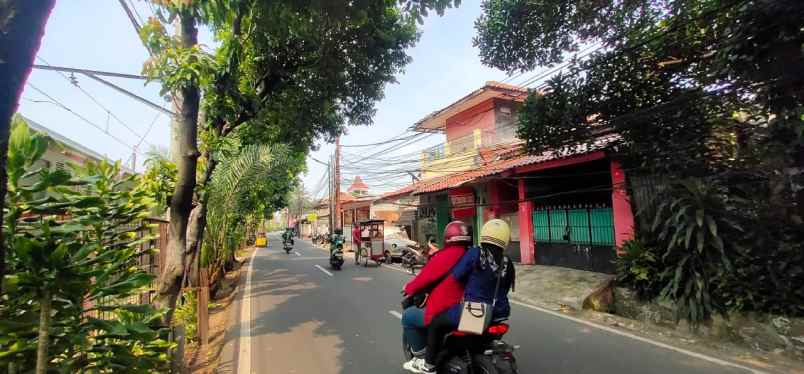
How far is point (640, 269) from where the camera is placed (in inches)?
278

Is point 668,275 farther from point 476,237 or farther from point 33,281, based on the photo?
point 476,237

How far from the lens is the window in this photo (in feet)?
34.1

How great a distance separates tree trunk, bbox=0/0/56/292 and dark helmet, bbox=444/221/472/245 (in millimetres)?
2660

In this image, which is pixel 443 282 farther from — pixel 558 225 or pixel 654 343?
pixel 558 225

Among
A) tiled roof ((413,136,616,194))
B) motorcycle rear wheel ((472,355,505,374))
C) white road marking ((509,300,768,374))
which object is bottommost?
white road marking ((509,300,768,374))

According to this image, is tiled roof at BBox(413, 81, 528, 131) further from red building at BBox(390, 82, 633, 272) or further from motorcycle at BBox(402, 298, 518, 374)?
motorcycle at BBox(402, 298, 518, 374)

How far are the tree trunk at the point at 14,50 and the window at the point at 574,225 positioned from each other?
35.8 ft

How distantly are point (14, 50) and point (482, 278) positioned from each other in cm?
283

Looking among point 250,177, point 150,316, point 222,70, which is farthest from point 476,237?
point 150,316

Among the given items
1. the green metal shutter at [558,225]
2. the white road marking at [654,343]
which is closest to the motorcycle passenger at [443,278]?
the white road marking at [654,343]

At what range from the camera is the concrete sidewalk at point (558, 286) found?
8234mm

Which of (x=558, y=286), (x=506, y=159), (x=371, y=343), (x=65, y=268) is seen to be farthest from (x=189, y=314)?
(x=506, y=159)

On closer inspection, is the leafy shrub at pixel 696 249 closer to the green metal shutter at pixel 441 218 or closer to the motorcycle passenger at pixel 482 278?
the motorcycle passenger at pixel 482 278

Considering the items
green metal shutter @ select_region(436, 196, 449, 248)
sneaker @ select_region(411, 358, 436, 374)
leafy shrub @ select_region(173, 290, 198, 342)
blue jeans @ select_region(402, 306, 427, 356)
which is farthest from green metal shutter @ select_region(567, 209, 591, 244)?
leafy shrub @ select_region(173, 290, 198, 342)
